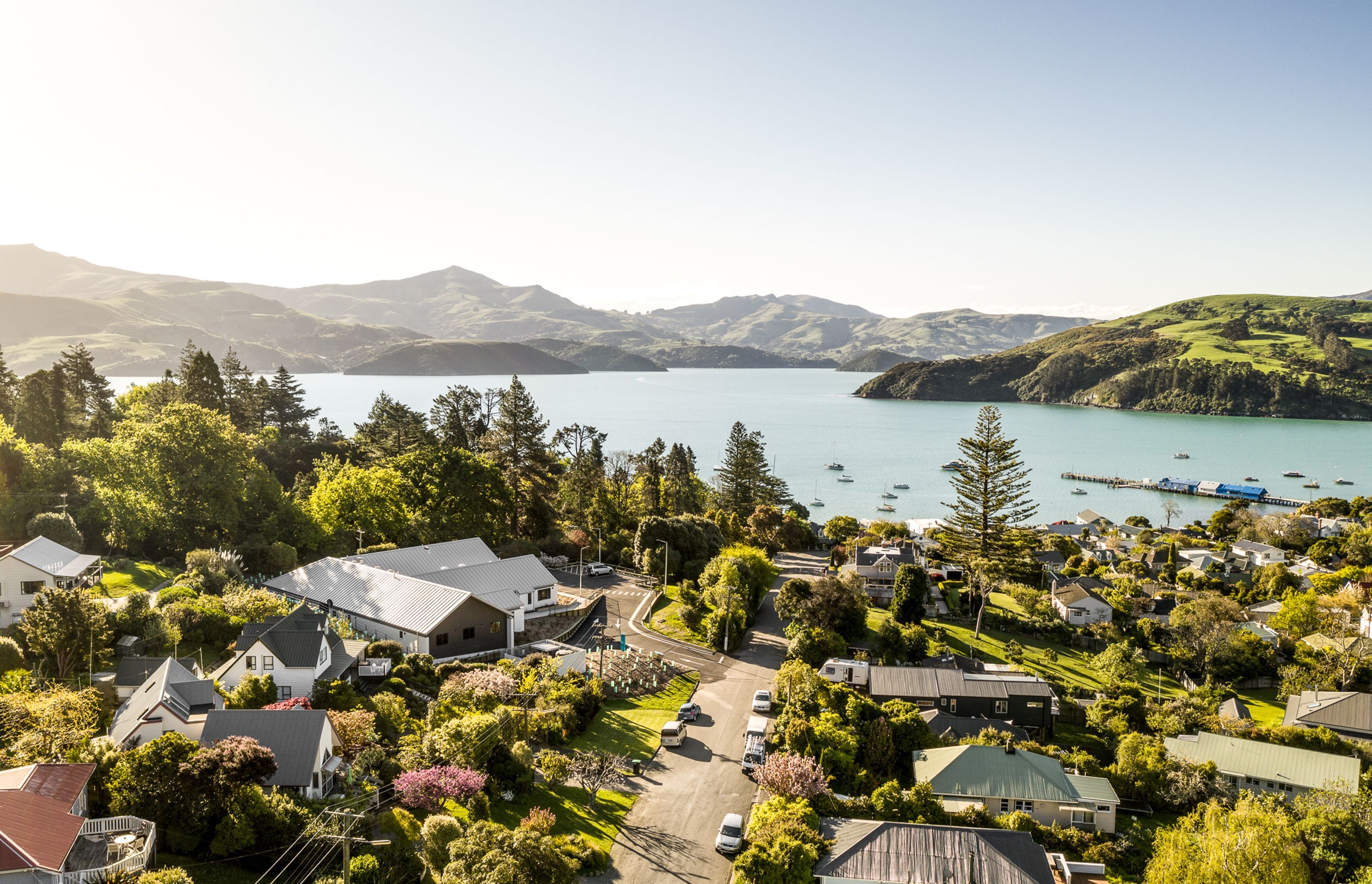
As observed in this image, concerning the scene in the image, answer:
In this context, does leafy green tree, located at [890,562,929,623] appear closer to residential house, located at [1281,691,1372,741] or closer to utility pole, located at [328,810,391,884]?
residential house, located at [1281,691,1372,741]

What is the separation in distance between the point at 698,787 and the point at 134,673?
701 inches

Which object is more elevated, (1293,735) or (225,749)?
(225,749)

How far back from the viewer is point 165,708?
19.4 meters

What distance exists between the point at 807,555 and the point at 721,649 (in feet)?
80.4

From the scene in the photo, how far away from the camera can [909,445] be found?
134 m

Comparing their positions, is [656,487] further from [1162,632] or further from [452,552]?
[1162,632]

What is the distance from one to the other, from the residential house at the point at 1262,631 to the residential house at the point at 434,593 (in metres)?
37.4

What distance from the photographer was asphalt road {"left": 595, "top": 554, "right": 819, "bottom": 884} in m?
17.8

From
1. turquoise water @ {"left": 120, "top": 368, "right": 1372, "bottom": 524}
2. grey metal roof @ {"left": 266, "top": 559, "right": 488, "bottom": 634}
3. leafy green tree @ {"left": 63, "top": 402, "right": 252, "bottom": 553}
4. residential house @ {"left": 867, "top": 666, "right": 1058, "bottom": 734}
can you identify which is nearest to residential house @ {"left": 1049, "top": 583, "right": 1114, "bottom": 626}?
residential house @ {"left": 867, "top": 666, "right": 1058, "bottom": 734}

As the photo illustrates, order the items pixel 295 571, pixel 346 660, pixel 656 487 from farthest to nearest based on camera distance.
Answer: pixel 656 487 → pixel 295 571 → pixel 346 660

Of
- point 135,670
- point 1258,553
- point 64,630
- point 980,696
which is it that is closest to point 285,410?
point 64,630

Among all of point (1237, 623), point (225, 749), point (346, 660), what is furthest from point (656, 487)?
point (225, 749)

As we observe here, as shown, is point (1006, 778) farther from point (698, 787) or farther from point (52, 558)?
point (52, 558)

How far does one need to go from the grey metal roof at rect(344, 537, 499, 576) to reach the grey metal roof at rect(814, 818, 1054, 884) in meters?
24.6
